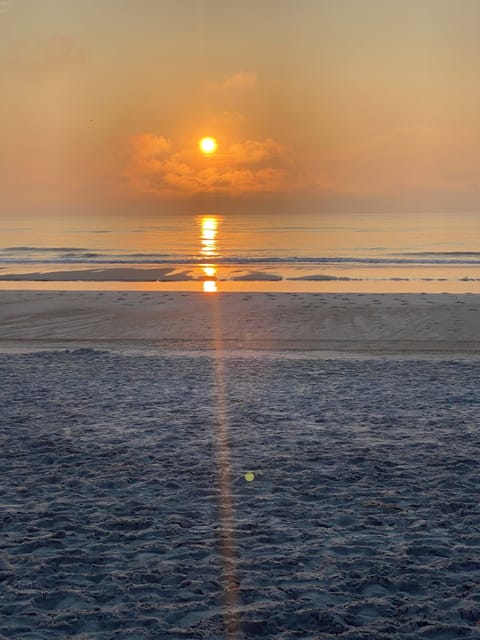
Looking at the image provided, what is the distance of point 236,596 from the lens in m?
5.62

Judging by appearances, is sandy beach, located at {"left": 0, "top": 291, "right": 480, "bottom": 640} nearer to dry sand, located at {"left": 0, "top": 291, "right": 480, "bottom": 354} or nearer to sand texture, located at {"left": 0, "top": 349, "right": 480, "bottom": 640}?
sand texture, located at {"left": 0, "top": 349, "right": 480, "bottom": 640}

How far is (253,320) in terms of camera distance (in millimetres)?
21188

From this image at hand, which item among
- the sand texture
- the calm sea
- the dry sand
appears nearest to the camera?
the sand texture

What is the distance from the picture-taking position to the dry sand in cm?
1833

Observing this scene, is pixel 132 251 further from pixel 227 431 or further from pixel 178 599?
pixel 178 599

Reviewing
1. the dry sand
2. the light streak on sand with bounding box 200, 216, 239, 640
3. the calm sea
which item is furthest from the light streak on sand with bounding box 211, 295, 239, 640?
the calm sea

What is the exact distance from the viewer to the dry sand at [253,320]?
1833cm

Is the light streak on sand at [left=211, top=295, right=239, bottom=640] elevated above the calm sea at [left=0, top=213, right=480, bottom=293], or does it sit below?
below

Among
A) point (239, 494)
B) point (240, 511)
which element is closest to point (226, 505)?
point (240, 511)

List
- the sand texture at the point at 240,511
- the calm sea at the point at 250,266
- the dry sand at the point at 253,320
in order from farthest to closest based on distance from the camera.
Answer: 1. the calm sea at the point at 250,266
2. the dry sand at the point at 253,320
3. the sand texture at the point at 240,511

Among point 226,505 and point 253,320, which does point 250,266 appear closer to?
point 253,320

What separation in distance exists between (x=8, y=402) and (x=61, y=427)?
1.95m

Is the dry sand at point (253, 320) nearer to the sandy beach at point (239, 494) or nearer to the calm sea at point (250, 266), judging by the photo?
the sandy beach at point (239, 494)

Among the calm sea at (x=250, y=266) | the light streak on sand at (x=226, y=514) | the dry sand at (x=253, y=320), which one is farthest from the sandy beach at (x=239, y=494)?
the calm sea at (x=250, y=266)
